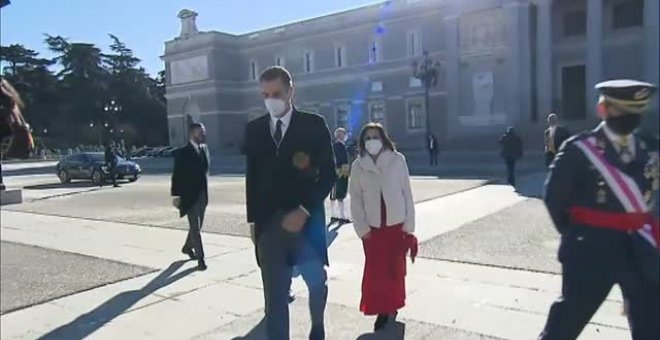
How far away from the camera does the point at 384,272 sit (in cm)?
497

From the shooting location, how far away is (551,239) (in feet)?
27.8

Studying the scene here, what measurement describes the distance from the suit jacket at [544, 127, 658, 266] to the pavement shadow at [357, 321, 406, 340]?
2028 millimetres

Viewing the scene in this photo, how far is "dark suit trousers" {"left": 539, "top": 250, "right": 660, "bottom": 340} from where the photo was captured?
10.0ft

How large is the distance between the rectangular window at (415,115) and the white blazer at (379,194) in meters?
44.3

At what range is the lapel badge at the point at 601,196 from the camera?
3.01 meters

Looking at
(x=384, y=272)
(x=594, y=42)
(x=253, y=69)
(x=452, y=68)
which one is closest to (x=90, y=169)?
(x=384, y=272)

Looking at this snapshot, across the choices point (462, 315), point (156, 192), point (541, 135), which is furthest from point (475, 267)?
point (541, 135)

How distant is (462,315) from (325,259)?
69.4 inches

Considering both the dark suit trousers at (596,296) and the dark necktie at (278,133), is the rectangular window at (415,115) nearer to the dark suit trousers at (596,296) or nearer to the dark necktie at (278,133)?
the dark necktie at (278,133)

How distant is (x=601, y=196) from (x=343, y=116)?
51.8 metres

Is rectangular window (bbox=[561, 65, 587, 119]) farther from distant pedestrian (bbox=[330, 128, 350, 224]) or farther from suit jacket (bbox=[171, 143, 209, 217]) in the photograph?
suit jacket (bbox=[171, 143, 209, 217])

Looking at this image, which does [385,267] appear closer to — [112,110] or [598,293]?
[598,293]

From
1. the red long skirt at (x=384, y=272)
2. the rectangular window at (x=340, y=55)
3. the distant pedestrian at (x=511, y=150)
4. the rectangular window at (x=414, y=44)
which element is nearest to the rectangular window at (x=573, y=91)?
the rectangular window at (x=414, y=44)

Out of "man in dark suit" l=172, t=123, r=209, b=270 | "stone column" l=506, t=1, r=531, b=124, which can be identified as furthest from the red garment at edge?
"stone column" l=506, t=1, r=531, b=124
